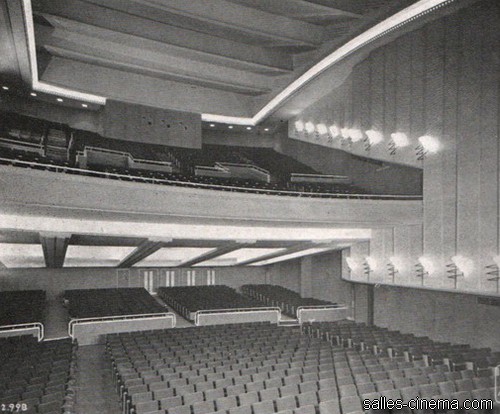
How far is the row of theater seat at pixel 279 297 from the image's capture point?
18.1m

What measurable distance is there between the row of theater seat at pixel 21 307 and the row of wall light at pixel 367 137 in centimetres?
1240

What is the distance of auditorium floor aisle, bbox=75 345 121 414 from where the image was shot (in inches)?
304

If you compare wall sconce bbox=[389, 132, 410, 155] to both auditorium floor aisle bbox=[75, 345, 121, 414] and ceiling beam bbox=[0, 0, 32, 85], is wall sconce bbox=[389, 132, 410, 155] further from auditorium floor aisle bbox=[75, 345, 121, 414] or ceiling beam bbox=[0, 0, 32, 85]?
ceiling beam bbox=[0, 0, 32, 85]

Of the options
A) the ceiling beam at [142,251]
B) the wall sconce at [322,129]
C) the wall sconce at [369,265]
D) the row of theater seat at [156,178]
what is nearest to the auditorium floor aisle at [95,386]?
the ceiling beam at [142,251]

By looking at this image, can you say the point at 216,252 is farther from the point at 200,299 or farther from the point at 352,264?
the point at 352,264

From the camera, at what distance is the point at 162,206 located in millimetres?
11500

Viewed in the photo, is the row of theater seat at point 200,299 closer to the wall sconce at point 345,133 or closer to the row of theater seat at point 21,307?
the row of theater seat at point 21,307

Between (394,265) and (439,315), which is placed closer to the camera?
(439,315)

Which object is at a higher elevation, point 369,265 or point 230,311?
point 369,265

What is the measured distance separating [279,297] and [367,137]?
8.42 m

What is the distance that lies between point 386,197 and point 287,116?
8.32 meters

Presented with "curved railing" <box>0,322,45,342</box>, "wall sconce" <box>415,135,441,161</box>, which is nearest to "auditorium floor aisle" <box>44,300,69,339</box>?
"curved railing" <box>0,322,45,342</box>

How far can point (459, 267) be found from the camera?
37.0 ft

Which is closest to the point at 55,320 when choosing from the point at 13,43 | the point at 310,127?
the point at 13,43
